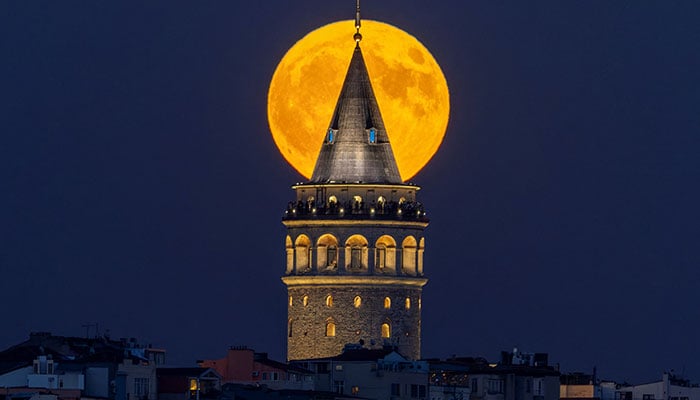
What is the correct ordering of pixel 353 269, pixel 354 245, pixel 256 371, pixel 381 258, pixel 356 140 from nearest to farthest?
pixel 256 371 → pixel 353 269 → pixel 356 140 → pixel 354 245 → pixel 381 258

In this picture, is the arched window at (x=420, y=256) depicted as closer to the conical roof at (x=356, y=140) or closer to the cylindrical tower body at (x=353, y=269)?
the cylindrical tower body at (x=353, y=269)

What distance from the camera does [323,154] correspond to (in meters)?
182

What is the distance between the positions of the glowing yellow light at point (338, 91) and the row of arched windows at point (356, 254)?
10.0 ft

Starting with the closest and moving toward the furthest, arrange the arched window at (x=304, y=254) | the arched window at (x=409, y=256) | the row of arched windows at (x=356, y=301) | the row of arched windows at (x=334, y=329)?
1. the row of arched windows at (x=334, y=329)
2. the row of arched windows at (x=356, y=301)
3. the arched window at (x=304, y=254)
4. the arched window at (x=409, y=256)

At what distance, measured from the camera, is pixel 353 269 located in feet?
594

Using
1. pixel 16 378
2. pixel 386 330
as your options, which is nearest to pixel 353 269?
pixel 386 330

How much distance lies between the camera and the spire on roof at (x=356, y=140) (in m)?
181

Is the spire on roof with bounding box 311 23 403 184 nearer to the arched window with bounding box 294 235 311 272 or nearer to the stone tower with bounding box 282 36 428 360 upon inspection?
the stone tower with bounding box 282 36 428 360

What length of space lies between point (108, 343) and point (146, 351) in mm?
2943

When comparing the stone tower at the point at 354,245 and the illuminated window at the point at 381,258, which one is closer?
the stone tower at the point at 354,245

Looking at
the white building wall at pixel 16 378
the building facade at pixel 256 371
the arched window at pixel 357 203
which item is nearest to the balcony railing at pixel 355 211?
the arched window at pixel 357 203

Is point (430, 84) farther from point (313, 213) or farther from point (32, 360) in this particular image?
point (32, 360)

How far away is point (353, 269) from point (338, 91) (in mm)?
7360

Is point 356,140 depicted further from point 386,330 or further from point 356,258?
point 386,330
